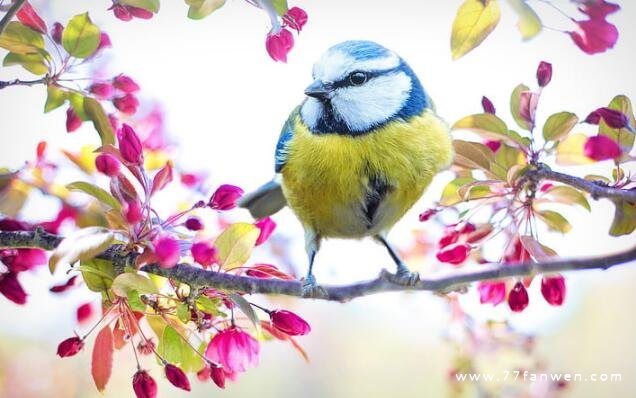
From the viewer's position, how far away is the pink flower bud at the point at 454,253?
68cm

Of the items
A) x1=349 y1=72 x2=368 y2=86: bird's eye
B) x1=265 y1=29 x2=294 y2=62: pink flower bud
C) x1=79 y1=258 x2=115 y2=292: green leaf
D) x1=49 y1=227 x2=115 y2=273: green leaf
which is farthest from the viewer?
x1=349 y1=72 x2=368 y2=86: bird's eye

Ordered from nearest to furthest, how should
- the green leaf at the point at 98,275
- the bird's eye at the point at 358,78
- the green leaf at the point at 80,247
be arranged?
the green leaf at the point at 80,247, the green leaf at the point at 98,275, the bird's eye at the point at 358,78

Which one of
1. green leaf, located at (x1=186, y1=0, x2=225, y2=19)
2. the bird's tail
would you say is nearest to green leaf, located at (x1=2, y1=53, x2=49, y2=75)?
green leaf, located at (x1=186, y1=0, x2=225, y2=19)

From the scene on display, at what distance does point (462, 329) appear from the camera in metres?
0.93

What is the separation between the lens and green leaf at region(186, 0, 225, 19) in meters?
0.64

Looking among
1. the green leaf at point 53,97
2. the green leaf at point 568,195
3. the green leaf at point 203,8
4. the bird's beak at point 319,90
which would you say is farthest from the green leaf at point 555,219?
the green leaf at point 53,97

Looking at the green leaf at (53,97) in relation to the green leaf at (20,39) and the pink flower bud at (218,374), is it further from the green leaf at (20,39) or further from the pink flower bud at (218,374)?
the pink flower bud at (218,374)

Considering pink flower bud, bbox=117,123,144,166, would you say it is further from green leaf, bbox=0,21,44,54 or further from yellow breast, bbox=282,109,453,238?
yellow breast, bbox=282,109,453,238

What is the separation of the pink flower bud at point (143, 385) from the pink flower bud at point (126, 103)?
247 mm

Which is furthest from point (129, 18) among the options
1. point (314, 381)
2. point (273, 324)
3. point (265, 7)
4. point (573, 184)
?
point (314, 381)

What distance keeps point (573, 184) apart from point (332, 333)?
4.51 ft

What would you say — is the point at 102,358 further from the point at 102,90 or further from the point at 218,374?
the point at 102,90

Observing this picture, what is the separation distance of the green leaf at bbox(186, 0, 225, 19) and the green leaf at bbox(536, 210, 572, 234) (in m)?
0.33

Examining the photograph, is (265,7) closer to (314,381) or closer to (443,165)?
(443,165)
